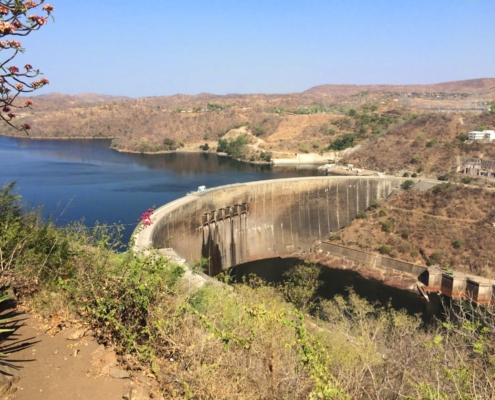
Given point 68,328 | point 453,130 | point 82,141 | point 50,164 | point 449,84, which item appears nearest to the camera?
point 68,328

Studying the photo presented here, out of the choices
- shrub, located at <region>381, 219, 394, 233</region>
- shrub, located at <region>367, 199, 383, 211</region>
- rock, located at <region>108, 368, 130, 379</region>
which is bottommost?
shrub, located at <region>381, 219, 394, 233</region>

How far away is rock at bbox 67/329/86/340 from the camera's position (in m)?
4.72

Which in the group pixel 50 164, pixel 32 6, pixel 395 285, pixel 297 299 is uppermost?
pixel 32 6

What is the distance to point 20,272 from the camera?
5426 mm

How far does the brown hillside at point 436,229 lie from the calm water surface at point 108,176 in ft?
52.0

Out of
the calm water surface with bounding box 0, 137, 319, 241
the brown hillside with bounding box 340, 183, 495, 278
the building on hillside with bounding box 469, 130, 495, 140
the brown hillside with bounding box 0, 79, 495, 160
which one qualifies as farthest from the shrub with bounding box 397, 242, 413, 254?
the building on hillside with bounding box 469, 130, 495, 140

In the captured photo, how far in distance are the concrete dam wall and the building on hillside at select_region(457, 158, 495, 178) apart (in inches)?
313

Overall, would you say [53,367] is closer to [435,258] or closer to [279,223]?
[279,223]

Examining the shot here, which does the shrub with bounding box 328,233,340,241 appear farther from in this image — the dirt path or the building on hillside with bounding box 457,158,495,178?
the dirt path

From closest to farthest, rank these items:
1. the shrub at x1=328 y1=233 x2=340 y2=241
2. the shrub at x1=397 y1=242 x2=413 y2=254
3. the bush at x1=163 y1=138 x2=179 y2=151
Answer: the shrub at x1=397 y1=242 x2=413 y2=254, the shrub at x1=328 y1=233 x2=340 y2=241, the bush at x1=163 y1=138 x2=179 y2=151

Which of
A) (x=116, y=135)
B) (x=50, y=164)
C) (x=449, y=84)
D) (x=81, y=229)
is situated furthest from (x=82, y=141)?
(x=449, y=84)

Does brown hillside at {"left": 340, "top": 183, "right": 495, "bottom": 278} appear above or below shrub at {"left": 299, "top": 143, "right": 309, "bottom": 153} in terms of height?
below

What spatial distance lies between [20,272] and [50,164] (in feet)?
151

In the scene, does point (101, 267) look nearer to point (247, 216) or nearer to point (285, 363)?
point (285, 363)
